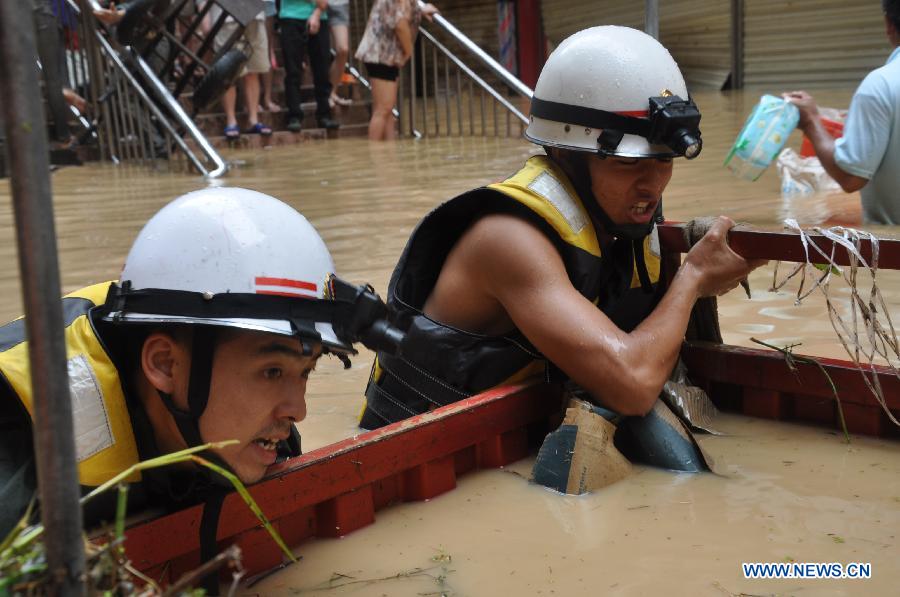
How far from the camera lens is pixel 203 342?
2.33 m

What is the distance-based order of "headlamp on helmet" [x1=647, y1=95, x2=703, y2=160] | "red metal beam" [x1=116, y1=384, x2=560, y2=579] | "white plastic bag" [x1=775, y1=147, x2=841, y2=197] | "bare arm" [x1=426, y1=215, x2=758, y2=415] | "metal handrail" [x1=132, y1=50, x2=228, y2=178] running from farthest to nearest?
1. "metal handrail" [x1=132, y1=50, x2=228, y2=178]
2. "white plastic bag" [x1=775, y1=147, x2=841, y2=197]
3. "headlamp on helmet" [x1=647, y1=95, x2=703, y2=160]
4. "bare arm" [x1=426, y1=215, x2=758, y2=415]
5. "red metal beam" [x1=116, y1=384, x2=560, y2=579]

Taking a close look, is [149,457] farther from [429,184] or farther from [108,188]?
[108,188]

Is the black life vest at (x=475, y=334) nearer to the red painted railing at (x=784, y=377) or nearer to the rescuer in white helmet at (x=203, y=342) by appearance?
the red painted railing at (x=784, y=377)

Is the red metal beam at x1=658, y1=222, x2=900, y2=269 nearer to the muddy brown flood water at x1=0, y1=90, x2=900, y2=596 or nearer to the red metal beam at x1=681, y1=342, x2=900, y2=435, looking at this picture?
the red metal beam at x1=681, y1=342, x2=900, y2=435

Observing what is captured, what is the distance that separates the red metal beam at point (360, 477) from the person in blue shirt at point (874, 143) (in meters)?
3.04

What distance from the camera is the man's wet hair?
5.96 meters

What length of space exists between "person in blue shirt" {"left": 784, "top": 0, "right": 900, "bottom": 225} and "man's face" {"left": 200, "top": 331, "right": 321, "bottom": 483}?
169 inches

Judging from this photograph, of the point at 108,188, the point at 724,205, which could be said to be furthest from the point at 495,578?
the point at 108,188

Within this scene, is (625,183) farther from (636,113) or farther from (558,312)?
(558,312)

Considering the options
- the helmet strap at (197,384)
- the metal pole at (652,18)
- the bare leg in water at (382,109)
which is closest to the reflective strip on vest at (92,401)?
the helmet strap at (197,384)

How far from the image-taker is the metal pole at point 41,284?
1235 millimetres

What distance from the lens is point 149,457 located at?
2447mm

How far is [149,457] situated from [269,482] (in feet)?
1.09

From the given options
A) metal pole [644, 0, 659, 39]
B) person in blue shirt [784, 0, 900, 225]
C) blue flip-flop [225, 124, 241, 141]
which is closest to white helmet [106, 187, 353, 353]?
metal pole [644, 0, 659, 39]
